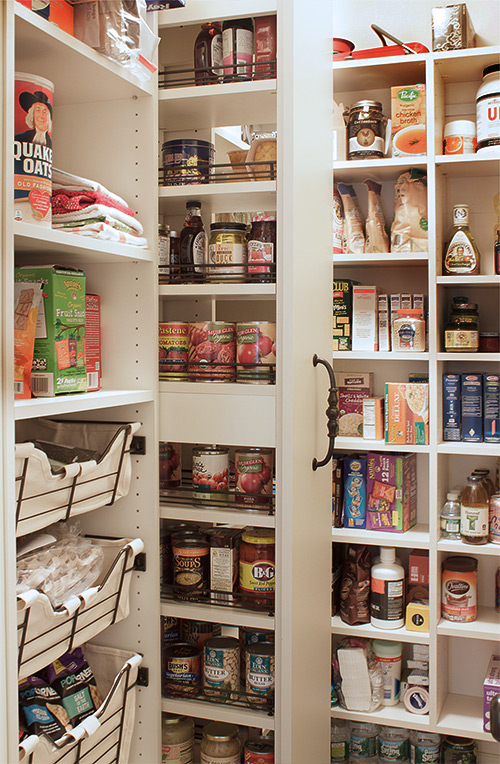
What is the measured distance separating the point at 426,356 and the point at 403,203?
498 millimetres

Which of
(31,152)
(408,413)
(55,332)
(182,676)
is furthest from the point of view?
(408,413)

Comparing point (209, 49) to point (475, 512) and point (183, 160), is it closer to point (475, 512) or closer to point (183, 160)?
point (183, 160)

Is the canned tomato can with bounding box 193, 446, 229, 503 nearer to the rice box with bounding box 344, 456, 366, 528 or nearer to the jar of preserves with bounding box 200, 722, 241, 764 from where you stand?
the jar of preserves with bounding box 200, 722, 241, 764

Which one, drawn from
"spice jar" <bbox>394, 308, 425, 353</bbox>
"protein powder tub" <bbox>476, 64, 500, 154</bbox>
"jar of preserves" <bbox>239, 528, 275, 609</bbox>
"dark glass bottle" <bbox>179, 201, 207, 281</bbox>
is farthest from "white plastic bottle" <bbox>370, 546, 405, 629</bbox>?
"protein powder tub" <bbox>476, 64, 500, 154</bbox>

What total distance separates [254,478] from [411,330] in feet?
3.02

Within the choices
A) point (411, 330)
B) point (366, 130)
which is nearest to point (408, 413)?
point (411, 330)

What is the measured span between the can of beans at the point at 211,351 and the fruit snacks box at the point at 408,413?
0.82 meters

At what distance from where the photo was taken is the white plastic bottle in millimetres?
2252

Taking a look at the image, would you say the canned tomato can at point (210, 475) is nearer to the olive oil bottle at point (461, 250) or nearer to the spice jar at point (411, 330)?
the spice jar at point (411, 330)

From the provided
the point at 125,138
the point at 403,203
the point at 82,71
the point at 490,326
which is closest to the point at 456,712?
the point at 490,326

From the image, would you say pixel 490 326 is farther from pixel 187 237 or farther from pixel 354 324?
pixel 187 237

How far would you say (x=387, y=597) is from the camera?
226cm

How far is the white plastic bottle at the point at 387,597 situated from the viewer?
225 cm

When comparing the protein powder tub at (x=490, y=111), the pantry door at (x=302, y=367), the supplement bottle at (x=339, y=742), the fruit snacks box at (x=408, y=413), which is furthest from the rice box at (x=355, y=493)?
the protein powder tub at (x=490, y=111)
